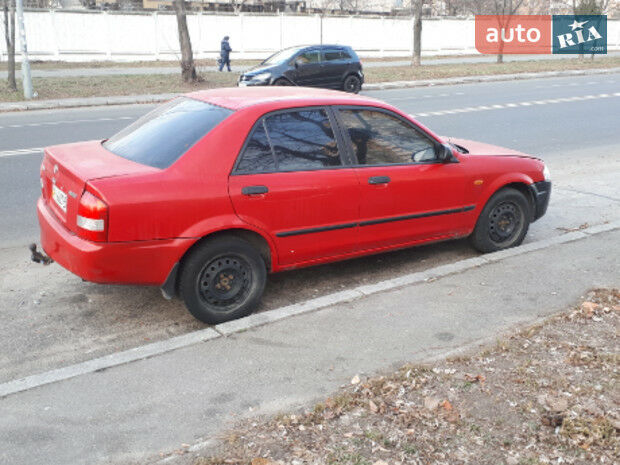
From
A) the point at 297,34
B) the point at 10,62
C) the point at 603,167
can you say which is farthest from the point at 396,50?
the point at 603,167

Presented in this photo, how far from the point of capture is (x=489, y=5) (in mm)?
51156

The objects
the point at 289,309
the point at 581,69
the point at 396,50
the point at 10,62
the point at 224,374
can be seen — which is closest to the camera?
the point at 224,374

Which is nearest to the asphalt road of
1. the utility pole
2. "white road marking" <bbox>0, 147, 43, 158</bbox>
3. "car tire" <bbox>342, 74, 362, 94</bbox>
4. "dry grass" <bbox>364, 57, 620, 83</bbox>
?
"white road marking" <bbox>0, 147, 43, 158</bbox>

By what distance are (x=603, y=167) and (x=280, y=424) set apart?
8.84 metres

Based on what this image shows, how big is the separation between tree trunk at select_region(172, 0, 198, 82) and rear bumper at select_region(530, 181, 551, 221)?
1881 cm

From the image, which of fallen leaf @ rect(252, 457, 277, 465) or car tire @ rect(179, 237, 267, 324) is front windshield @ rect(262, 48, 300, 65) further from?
fallen leaf @ rect(252, 457, 277, 465)

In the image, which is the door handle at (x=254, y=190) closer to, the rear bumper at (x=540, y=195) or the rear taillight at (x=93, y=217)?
the rear taillight at (x=93, y=217)

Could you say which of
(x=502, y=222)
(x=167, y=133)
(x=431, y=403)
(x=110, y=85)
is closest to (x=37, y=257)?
(x=167, y=133)

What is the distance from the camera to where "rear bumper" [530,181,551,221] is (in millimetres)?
6543

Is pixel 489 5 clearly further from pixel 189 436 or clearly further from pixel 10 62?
pixel 189 436

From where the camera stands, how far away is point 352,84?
A: 2344cm

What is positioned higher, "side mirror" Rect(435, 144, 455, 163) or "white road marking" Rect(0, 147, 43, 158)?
"side mirror" Rect(435, 144, 455, 163)

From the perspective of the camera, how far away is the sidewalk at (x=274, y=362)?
3.53 metres

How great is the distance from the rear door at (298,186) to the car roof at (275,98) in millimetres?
80
